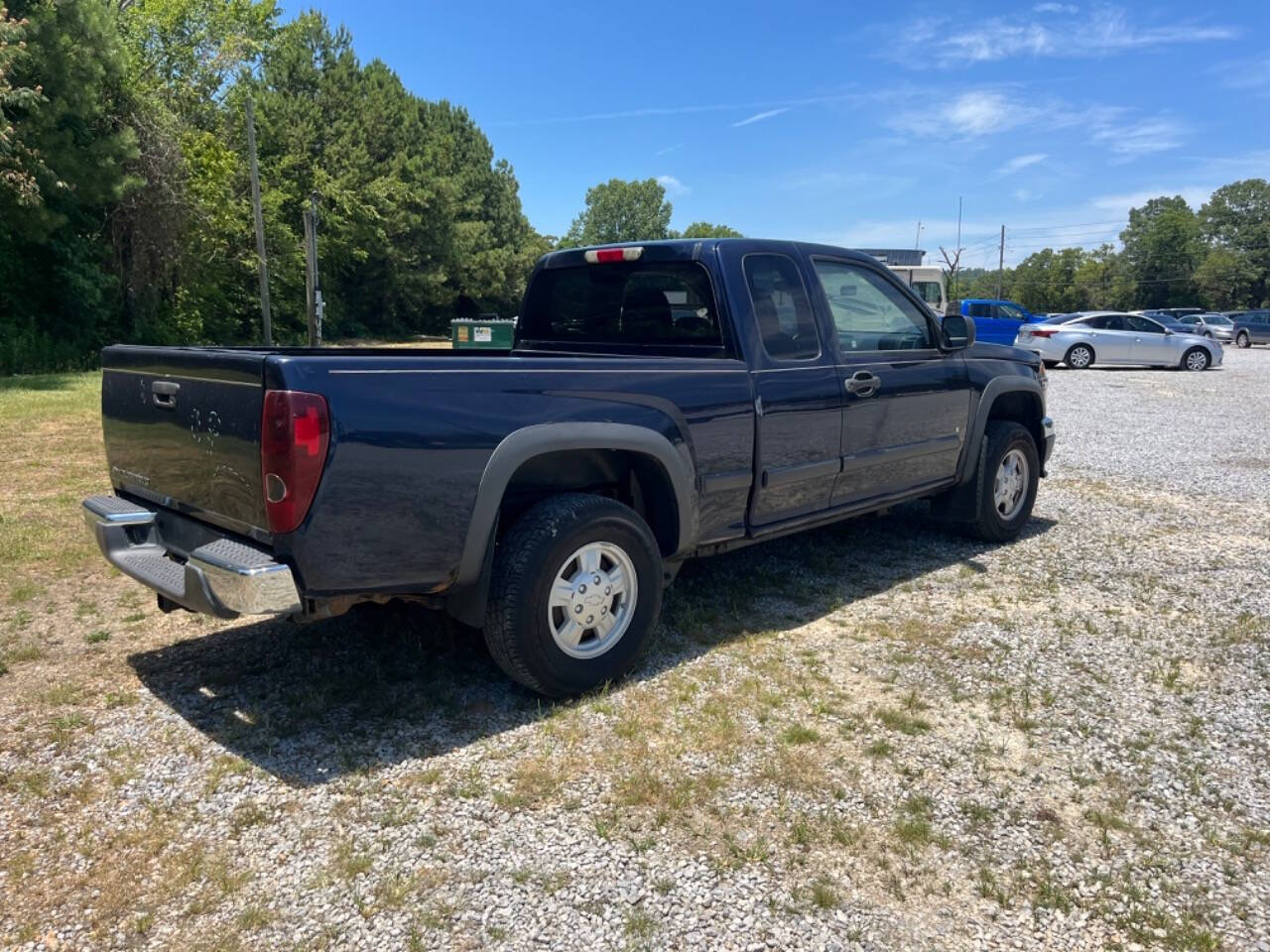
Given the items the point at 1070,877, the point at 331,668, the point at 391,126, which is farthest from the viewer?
the point at 391,126

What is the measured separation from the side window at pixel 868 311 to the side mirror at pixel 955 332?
0.41 ft

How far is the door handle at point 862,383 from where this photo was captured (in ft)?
15.8

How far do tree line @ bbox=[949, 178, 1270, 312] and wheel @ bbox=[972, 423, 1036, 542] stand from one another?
83.6 meters

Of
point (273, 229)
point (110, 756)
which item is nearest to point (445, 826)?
point (110, 756)

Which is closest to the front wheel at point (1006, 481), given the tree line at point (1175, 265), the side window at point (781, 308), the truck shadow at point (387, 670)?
the truck shadow at point (387, 670)

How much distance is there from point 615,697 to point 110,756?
1.90 m

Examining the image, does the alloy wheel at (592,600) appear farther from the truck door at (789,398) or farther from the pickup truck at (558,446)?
the truck door at (789,398)

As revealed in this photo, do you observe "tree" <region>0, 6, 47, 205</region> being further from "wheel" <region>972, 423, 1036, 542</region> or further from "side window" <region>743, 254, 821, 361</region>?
"wheel" <region>972, 423, 1036, 542</region>

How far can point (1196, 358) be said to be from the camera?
2397 centimetres

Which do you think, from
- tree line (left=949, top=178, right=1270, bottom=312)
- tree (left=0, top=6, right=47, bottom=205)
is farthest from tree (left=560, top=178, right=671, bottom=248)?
tree (left=0, top=6, right=47, bottom=205)

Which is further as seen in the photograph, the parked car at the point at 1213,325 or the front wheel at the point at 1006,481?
the parked car at the point at 1213,325

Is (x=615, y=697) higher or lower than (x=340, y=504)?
lower

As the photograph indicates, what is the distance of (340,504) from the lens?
3004 millimetres

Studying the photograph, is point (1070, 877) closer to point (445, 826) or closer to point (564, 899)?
point (564, 899)
